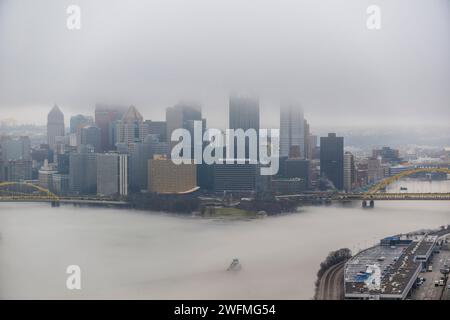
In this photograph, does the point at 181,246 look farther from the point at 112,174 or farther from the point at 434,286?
the point at 434,286

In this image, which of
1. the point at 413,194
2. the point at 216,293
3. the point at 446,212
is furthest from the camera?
the point at 413,194

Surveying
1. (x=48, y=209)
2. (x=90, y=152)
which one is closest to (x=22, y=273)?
(x=48, y=209)

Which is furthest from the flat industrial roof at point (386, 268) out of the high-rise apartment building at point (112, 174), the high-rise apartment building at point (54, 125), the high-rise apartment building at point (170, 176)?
the high-rise apartment building at point (54, 125)

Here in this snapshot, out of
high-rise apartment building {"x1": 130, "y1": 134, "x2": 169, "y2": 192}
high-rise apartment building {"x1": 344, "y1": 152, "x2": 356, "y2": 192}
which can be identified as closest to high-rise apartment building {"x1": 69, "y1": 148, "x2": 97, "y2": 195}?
high-rise apartment building {"x1": 130, "y1": 134, "x2": 169, "y2": 192}

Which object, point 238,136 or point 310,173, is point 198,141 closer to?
point 238,136

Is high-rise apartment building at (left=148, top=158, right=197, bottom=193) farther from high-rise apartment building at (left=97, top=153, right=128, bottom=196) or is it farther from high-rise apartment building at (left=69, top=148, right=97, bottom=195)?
high-rise apartment building at (left=69, top=148, right=97, bottom=195)
